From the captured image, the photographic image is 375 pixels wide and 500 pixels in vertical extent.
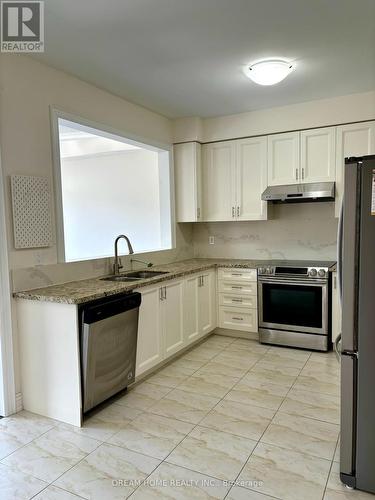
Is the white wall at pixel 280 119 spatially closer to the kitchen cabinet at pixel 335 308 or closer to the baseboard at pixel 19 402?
the kitchen cabinet at pixel 335 308

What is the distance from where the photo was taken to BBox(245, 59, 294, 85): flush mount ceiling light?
9.09 feet

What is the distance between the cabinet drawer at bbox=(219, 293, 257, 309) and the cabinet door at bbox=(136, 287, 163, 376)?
1.20 meters

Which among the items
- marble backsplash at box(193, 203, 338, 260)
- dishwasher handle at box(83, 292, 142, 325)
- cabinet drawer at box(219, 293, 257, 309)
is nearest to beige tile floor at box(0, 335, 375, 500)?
dishwasher handle at box(83, 292, 142, 325)

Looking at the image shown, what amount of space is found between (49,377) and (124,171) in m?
3.44

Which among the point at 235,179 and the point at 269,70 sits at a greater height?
the point at 269,70

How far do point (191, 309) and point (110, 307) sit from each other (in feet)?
4.61

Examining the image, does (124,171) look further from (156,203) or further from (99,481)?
(99,481)

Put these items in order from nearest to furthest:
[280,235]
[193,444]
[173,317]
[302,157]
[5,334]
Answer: [193,444] < [5,334] < [173,317] < [302,157] < [280,235]

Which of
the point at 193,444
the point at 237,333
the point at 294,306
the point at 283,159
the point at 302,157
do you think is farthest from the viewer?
the point at 237,333

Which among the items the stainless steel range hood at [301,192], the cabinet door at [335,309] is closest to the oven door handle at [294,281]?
the cabinet door at [335,309]

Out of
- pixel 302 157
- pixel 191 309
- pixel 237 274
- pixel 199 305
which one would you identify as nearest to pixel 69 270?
pixel 191 309

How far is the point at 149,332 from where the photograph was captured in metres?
3.10

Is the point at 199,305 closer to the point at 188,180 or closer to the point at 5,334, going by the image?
the point at 188,180

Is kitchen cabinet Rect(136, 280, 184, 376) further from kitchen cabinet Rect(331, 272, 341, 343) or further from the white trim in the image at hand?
kitchen cabinet Rect(331, 272, 341, 343)
